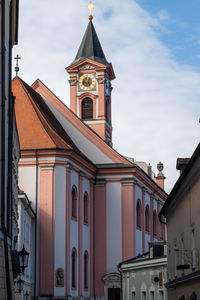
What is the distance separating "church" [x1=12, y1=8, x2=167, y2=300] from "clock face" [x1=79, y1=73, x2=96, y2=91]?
10366 mm

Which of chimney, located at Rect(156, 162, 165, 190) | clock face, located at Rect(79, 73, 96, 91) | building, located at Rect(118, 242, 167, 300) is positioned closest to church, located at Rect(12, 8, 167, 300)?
building, located at Rect(118, 242, 167, 300)

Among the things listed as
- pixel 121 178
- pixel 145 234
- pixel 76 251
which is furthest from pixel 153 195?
pixel 76 251

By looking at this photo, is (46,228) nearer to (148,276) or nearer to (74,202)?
(74,202)

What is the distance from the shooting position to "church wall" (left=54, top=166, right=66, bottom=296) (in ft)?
145

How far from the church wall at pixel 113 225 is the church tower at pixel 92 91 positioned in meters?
12.6

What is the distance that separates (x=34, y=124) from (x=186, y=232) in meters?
25.9

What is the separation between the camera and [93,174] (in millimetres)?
51844

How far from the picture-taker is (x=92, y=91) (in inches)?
2559

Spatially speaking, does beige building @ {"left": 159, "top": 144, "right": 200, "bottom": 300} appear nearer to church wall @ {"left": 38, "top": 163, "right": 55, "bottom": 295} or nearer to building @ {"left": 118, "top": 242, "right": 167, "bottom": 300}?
building @ {"left": 118, "top": 242, "right": 167, "bottom": 300}

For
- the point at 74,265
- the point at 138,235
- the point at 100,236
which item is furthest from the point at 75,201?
the point at 138,235

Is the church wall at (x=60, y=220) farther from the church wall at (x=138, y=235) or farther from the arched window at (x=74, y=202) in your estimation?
the church wall at (x=138, y=235)

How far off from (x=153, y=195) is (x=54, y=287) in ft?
64.1

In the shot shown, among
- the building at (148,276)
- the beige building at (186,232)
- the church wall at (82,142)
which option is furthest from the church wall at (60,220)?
the beige building at (186,232)

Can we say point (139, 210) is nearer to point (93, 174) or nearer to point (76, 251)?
point (93, 174)
